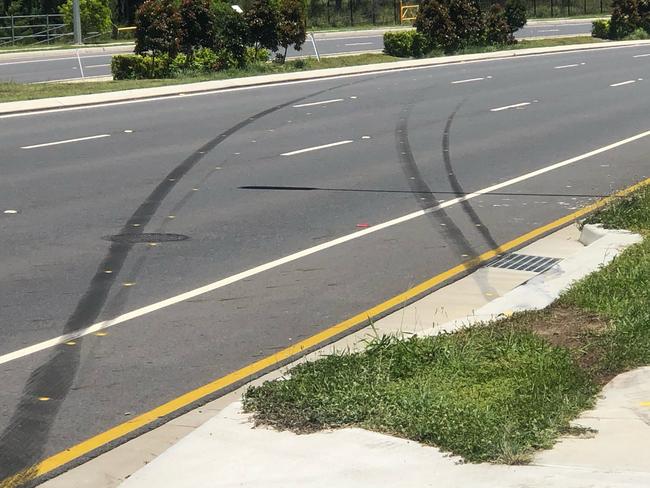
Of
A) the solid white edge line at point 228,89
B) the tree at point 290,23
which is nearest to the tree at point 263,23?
the tree at point 290,23

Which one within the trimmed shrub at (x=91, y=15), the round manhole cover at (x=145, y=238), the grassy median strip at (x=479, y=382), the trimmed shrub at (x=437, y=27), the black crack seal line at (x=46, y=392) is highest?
the trimmed shrub at (x=91, y=15)

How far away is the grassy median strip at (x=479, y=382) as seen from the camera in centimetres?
609

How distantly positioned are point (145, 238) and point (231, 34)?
1024 inches

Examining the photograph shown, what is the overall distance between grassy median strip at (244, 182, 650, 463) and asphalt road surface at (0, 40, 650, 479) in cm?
102

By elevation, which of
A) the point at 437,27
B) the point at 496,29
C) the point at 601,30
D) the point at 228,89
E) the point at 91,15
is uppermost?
the point at 91,15

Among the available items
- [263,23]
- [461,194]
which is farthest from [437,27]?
[461,194]

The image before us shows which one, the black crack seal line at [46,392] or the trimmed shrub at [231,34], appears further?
the trimmed shrub at [231,34]

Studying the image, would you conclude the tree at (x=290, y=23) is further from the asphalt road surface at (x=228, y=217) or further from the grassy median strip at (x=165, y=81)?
the asphalt road surface at (x=228, y=217)

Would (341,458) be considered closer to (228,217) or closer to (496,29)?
(228,217)

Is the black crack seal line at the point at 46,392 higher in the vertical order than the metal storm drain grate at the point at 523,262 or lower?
higher

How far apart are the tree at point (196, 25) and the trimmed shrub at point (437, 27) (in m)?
13.0

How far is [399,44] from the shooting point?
45.7 m

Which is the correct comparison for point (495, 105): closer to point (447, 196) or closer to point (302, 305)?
point (447, 196)

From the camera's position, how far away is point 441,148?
19.3m
